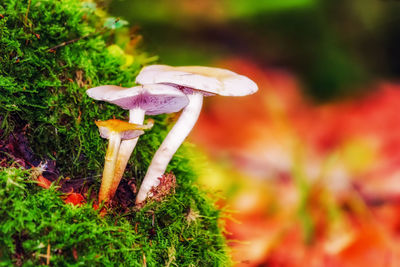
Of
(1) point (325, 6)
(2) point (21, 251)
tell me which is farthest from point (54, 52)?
(1) point (325, 6)

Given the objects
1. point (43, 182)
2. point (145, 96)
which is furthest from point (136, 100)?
point (43, 182)

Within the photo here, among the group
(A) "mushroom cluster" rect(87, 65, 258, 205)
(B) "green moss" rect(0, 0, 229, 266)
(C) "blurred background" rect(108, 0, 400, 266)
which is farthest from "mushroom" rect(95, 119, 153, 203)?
(C) "blurred background" rect(108, 0, 400, 266)

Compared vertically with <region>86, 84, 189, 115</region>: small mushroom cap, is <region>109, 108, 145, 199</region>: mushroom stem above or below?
below

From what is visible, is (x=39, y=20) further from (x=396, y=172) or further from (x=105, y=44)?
(x=396, y=172)

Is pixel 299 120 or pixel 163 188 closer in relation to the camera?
pixel 163 188

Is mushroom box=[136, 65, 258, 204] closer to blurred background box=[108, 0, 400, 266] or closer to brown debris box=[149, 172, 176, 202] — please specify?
brown debris box=[149, 172, 176, 202]

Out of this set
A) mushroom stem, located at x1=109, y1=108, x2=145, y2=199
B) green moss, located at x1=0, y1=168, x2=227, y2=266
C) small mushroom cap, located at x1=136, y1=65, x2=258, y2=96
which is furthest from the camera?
mushroom stem, located at x1=109, y1=108, x2=145, y2=199

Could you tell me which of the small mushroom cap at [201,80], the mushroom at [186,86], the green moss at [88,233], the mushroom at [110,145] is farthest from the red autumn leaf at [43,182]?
the small mushroom cap at [201,80]

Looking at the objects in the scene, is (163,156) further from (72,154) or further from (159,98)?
(72,154)
